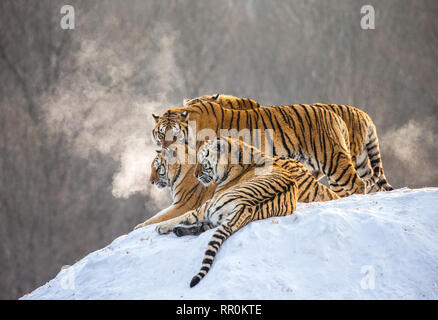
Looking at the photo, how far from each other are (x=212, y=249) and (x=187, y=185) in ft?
5.82

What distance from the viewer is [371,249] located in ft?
11.3

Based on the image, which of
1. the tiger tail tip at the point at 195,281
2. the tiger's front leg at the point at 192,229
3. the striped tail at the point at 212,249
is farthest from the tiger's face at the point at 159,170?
the tiger tail tip at the point at 195,281

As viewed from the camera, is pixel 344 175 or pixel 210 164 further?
pixel 344 175

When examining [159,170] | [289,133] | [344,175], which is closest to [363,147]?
[344,175]

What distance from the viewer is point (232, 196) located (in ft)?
12.3

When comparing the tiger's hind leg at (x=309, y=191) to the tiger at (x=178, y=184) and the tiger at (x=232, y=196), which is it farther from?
the tiger at (x=178, y=184)

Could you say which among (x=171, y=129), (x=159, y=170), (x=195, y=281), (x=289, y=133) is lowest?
(x=195, y=281)

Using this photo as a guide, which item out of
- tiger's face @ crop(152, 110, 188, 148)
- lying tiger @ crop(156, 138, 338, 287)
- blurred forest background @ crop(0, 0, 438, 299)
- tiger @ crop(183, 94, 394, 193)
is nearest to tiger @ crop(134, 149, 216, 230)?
tiger's face @ crop(152, 110, 188, 148)

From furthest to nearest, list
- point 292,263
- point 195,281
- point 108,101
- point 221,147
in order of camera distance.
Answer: point 108,101
point 221,147
point 292,263
point 195,281

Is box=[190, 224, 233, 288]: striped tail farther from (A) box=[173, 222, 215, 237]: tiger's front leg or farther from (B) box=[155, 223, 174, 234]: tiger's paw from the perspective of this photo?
(B) box=[155, 223, 174, 234]: tiger's paw

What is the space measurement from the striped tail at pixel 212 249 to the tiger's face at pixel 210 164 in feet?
3.18

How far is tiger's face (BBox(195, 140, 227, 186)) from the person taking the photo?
4.43m

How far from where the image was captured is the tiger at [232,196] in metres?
3.60

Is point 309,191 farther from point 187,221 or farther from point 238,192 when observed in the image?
point 187,221
